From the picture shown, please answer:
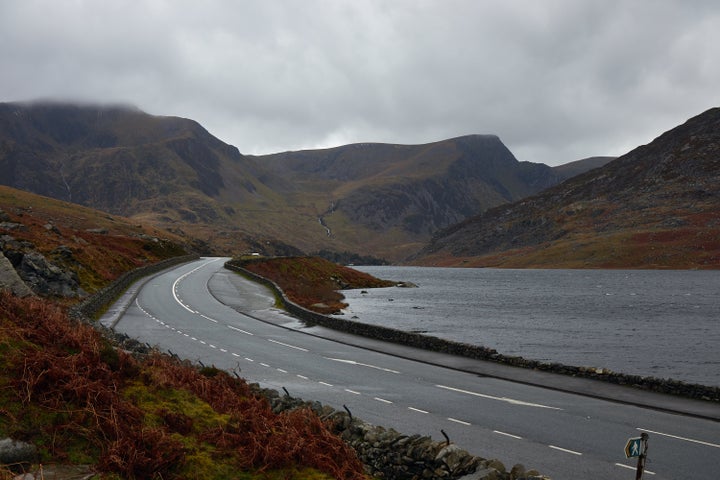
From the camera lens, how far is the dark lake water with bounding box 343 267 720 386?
123 ft

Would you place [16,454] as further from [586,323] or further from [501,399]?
[586,323]

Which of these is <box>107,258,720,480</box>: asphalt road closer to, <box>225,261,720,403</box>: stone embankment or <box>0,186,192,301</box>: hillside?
<box>225,261,720,403</box>: stone embankment

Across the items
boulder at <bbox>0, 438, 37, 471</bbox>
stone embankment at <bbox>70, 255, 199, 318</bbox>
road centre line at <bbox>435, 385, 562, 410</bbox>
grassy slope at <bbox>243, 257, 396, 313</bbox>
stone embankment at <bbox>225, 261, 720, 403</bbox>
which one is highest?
grassy slope at <bbox>243, 257, 396, 313</bbox>

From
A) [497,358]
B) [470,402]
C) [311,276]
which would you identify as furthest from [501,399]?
[311,276]

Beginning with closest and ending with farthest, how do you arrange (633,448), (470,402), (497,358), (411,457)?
(633,448) < (411,457) < (470,402) < (497,358)

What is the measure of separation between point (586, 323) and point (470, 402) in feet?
140

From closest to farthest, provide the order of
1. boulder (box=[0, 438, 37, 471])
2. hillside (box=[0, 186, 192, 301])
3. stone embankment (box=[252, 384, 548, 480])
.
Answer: boulder (box=[0, 438, 37, 471])
stone embankment (box=[252, 384, 548, 480])
hillside (box=[0, 186, 192, 301])

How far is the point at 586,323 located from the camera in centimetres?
5788

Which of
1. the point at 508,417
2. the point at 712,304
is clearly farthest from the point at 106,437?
the point at 712,304

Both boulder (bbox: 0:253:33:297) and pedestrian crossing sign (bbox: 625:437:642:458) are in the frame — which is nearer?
pedestrian crossing sign (bbox: 625:437:642:458)

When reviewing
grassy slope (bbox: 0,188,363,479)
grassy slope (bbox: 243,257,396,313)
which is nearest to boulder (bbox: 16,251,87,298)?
grassy slope (bbox: 0,188,363,479)

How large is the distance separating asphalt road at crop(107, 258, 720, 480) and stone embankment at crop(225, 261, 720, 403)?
92 cm

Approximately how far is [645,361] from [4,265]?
128 feet

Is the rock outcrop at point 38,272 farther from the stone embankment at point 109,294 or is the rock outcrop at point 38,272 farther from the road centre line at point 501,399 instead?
the road centre line at point 501,399
